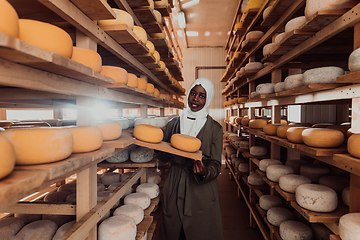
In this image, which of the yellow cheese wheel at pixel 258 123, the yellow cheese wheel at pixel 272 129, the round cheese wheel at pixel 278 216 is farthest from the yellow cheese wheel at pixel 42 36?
the yellow cheese wheel at pixel 258 123

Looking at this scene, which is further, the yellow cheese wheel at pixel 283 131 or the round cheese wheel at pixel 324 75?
the yellow cheese wheel at pixel 283 131

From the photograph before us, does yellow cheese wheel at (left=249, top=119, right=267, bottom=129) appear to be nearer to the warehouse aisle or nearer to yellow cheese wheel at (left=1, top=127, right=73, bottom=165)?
the warehouse aisle

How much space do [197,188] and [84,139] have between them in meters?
1.10

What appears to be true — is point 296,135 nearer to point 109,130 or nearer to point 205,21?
point 109,130

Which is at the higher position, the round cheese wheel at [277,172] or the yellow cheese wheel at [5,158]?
the yellow cheese wheel at [5,158]

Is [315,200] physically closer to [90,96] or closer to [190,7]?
[90,96]

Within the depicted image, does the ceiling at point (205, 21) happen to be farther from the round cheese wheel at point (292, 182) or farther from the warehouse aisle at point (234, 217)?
the round cheese wheel at point (292, 182)

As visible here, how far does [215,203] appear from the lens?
166 cm

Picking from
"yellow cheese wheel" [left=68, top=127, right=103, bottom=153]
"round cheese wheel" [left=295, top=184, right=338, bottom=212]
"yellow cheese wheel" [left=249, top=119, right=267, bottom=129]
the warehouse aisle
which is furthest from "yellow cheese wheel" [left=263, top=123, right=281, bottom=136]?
"yellow cheese wheel" [left=68, top=127, right=103, bottom=153]

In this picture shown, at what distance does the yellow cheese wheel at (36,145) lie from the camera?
1.86ft

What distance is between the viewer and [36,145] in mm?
576

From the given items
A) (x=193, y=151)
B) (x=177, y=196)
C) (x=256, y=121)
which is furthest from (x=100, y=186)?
(x=256, y=121)

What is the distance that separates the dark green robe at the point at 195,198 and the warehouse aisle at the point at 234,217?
44.3 inches

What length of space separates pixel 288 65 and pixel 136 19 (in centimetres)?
182
